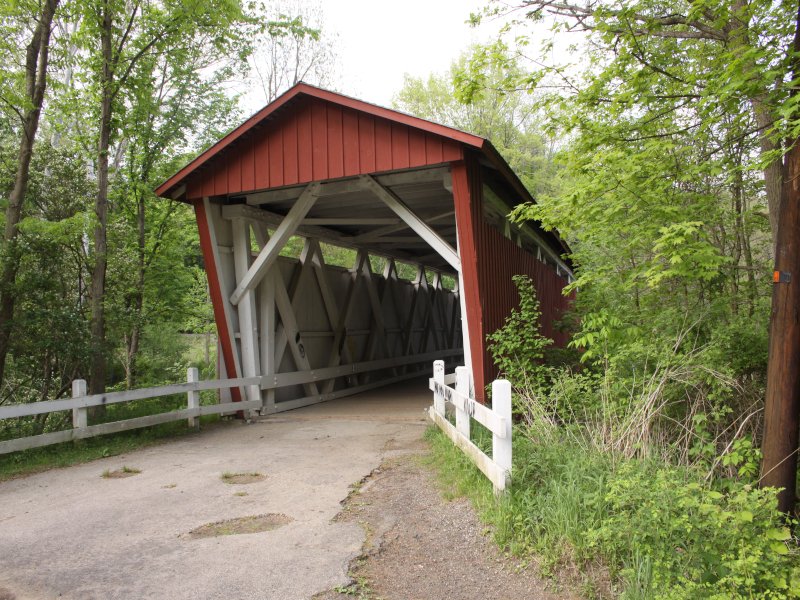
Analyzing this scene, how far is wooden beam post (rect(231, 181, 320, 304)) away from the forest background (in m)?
1.93

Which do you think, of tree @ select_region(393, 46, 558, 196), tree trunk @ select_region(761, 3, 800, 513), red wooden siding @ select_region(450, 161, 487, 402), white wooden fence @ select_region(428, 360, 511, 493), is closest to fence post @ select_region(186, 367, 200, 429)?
red wooden siding @ select_region(450, 161, 487, 402)

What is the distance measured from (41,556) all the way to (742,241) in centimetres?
943

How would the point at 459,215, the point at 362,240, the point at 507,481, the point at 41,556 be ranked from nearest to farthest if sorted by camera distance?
1. the point at 41,556
2. the point at 507,481
3. the point at 459,215
4. the point at 362,240

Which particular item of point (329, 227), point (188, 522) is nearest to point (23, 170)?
point (188, 522)

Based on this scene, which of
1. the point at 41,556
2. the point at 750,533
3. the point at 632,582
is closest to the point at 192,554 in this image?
the point at 41,556

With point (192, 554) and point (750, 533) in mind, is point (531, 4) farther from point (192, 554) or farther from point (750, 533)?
point (192, 554)

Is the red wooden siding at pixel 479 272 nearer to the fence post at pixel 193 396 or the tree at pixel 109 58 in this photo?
the fence post at pixel 193 396

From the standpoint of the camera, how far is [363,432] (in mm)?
8016

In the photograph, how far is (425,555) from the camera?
3643mm

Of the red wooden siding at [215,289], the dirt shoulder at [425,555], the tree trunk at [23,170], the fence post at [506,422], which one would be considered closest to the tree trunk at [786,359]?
the fence post at [506,422]

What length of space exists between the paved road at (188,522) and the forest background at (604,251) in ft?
4.66

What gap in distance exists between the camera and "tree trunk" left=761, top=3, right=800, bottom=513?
3.62 m

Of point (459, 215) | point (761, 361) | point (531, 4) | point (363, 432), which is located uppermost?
point (531, 4)

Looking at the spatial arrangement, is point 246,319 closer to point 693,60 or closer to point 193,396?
point 193,396
